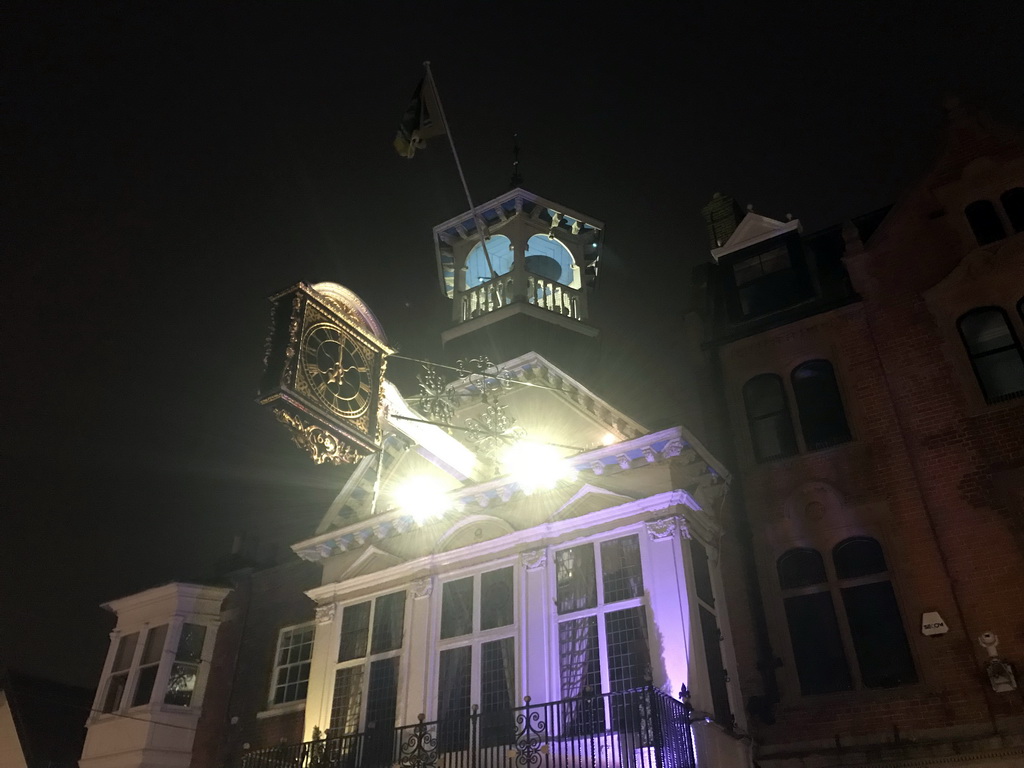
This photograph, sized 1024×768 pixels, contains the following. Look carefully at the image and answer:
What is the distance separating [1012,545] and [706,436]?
5.48 m

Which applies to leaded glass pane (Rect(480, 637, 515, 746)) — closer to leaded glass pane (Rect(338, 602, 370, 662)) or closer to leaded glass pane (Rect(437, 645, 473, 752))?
leaded glass pane (Rect(437, 645, 473, 752))

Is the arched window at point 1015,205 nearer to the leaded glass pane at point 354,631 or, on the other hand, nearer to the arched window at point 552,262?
the arched window at point 552,262

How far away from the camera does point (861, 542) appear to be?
1349cm

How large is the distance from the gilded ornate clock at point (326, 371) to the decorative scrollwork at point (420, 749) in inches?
179

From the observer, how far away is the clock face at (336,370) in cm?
1123

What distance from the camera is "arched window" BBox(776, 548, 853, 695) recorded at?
42.0 ft

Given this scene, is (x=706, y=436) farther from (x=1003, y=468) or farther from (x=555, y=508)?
(x=1003, y=468)

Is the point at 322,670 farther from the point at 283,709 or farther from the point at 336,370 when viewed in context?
the point at 336,370

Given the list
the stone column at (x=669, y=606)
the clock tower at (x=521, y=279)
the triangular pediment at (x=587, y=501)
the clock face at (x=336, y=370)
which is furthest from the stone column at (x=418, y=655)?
the clock tower at (x=521, y=279)

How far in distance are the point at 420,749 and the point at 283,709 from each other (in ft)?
22.4

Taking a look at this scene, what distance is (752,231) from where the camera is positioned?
18.0 metres

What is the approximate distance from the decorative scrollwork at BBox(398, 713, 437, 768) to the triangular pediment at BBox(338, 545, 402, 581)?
3415mm

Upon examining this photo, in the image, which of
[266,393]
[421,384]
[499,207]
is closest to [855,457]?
[421,384]

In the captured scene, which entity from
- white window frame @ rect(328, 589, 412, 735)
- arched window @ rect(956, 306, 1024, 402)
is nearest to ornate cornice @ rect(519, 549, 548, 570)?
white window frame @ rect(328, 589, 412, 735)
